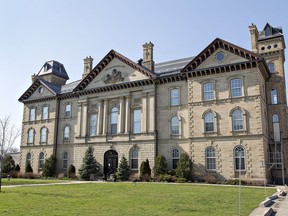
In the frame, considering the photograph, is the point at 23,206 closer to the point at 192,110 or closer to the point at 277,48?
the point at 192,110

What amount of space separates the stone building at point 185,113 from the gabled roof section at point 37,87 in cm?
98

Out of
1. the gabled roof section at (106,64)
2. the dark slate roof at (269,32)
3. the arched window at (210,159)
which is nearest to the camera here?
the arched window at (210,159)

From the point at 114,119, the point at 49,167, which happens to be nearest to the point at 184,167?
the point at 114,119

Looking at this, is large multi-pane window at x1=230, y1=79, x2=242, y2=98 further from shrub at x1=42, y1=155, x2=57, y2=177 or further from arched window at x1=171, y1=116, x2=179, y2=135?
shrub at x1=42, y1=155, x2=57, y2=177

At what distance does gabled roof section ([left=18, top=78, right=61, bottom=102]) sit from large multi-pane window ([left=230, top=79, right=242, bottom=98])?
28119mm

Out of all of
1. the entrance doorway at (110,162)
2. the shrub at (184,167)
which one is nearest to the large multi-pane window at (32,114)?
the entrance doorway at (110,162)

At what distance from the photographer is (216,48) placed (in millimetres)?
32625

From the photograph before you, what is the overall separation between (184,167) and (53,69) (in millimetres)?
34762

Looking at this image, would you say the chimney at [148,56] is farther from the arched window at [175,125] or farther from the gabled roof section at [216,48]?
the arched window at [175,125]

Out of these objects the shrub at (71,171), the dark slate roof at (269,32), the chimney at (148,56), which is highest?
the dark slate roof at (269,32)

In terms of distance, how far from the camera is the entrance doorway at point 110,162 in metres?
38.0

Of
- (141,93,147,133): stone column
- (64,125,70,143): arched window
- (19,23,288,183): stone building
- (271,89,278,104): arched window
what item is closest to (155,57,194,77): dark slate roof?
(19,23,288,183): stone building

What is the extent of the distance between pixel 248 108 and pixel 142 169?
1370cm

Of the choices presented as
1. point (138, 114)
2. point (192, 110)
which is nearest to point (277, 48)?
point (192, 110)
